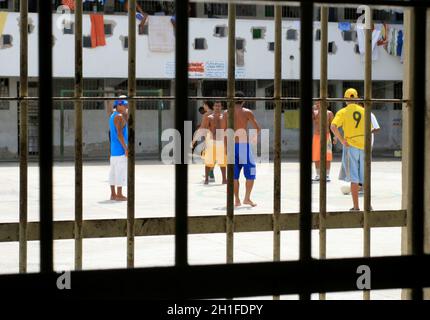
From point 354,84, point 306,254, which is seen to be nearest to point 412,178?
point 306,254

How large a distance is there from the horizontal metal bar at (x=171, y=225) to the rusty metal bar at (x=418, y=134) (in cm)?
232

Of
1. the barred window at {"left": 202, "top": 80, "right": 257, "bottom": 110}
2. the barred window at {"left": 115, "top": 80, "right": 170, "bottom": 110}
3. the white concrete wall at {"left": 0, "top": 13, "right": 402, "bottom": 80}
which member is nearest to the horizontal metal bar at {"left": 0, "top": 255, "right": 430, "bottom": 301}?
the white concrete wall at {"left": 0, "top": 13, "right": 402, "bottom": 80}

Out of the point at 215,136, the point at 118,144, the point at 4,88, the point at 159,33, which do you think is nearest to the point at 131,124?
the point at 118,144

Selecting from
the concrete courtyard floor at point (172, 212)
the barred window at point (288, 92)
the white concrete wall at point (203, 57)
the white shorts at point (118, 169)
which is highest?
the white concrete wall at point (203, 57)

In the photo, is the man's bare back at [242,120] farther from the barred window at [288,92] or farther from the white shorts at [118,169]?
the barred window at [288,92]

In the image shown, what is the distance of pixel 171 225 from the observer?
4.21 meters

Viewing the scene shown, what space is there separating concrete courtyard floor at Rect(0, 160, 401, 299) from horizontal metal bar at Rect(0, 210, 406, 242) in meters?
0.64

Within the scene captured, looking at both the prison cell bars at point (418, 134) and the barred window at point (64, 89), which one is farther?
the barred window at point (64, 89)

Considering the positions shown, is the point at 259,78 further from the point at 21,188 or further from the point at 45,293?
the point at 45,293

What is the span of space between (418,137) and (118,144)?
29.8 feet

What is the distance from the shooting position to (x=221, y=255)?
22.2 feet

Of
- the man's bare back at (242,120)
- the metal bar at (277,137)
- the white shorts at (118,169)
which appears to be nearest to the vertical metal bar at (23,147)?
the metal bar at (277,137)

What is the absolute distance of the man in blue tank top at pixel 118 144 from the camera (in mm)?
10359

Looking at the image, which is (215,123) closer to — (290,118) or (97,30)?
(97,30)
